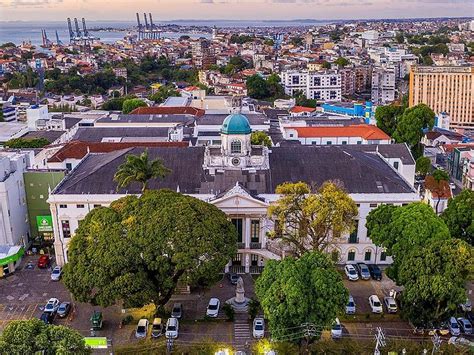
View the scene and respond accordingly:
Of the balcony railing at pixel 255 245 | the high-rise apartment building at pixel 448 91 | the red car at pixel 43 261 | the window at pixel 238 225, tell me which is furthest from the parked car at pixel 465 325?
the high-rise apartment building at pixel 448 91

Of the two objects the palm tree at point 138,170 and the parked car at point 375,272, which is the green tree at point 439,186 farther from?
the palm tree at point 138,170

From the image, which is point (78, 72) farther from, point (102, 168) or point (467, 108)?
point (102, 168)

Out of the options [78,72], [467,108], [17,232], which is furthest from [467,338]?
[78,72]

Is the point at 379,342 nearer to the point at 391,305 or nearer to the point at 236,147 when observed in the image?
the point at 391,305

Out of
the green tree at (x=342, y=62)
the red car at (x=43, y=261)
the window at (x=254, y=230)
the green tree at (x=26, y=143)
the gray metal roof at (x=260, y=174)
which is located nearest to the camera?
the window at (x=254, y=230)

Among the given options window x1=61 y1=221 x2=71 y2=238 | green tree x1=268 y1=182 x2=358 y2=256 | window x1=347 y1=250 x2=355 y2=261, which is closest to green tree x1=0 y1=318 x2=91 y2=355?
green tree x1=268 y1=182 x2=358 y2=256

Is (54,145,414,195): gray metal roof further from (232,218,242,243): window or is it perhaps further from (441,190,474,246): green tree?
(441,190,474,246): green tree
